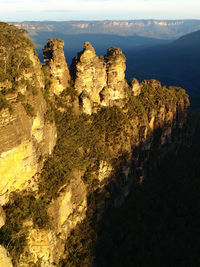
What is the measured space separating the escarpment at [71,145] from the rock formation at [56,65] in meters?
0.17

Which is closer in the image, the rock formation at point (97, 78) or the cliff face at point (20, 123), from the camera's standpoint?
the cliff face at point (20, 123)

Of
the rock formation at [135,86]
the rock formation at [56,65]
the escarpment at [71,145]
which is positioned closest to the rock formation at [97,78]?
the escarpment at [71,145]

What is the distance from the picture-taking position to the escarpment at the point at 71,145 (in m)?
23.1

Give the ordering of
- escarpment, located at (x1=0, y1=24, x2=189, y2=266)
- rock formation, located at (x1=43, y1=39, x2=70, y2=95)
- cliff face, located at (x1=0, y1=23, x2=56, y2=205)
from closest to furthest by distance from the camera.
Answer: cliff face, located at (x1=0, y1=23, x2=56, y2=205) < escarpment, located at (x1=0, y1=24, x2=189, y2=266) < rock formation, located at (x1=43, y1=39, x2=70, y2=95)

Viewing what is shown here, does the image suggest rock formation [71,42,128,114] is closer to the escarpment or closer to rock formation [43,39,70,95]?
the escarpment

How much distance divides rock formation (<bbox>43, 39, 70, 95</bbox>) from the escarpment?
0.56ft

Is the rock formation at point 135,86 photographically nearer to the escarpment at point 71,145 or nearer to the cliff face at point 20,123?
the escarpment at point 71,145

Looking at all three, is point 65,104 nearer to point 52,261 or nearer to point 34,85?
point 34,85

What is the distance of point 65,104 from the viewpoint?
4047 cm

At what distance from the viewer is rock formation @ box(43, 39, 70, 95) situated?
39844mm

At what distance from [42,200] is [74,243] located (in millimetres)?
8784

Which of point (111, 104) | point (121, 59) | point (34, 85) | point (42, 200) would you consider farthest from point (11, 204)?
point (121, 59)

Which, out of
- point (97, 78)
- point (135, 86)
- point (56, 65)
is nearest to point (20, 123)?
point (56, 65)

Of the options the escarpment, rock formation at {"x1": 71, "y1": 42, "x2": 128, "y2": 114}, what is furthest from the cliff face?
rock formation at {"x1": 71, "y1": 42, "x2": 128, "y2": 114}
